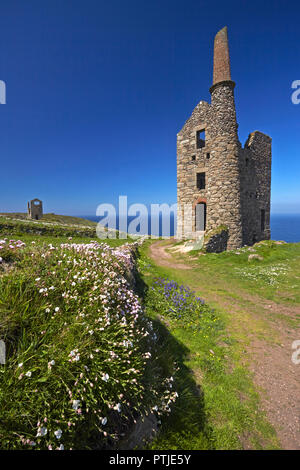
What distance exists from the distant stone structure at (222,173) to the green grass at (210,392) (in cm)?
1273

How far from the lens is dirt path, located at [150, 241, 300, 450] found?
12.5 ft

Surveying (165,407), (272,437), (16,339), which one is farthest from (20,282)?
(272,437)

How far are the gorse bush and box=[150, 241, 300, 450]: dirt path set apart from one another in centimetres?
235

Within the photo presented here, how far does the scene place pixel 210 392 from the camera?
4234 mm

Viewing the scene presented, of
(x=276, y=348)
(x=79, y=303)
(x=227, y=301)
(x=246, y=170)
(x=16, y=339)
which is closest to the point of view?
(x=16, y=339)

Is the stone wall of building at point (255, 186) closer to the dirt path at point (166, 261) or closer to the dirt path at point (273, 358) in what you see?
the dirt path at point (166, 261)

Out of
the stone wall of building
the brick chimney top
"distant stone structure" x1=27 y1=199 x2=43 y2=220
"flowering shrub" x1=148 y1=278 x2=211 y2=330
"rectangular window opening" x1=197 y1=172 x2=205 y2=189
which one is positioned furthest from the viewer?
"distant stone structure" x1=27 y1=199 x2=43 y2=220

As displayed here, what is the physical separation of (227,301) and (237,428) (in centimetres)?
561

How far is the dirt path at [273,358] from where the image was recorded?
382 cm

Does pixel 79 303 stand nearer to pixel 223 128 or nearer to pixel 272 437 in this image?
pixel 272 437

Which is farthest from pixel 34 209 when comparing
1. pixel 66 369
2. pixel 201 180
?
pixel 66 369

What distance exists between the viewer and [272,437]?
3.49 meters

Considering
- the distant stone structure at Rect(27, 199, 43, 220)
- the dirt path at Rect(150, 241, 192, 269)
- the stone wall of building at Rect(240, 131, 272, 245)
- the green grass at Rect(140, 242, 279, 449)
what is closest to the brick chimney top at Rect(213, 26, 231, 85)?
the stone wall of building at Rect(240, 131, 272, 245)

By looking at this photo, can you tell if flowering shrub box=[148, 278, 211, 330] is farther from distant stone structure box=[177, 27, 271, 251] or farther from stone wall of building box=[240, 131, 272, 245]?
stone wall of building box=[240, 131, 272, 245]
